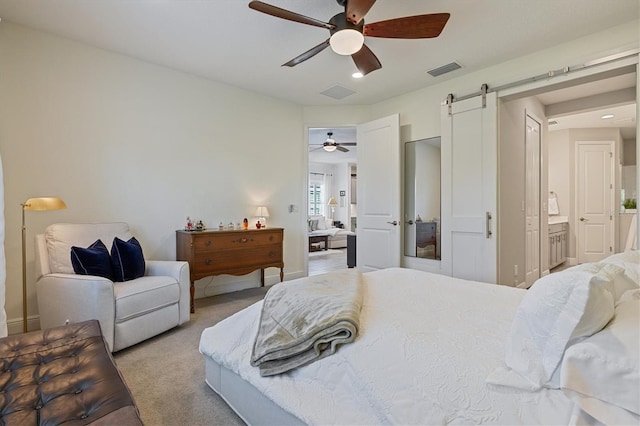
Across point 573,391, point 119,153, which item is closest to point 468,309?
point 573,391

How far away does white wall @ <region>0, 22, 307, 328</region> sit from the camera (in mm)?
2797

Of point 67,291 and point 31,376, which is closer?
point 31,376

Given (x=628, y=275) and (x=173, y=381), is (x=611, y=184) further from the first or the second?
(x=173, y=381)

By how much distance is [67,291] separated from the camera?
2.34m

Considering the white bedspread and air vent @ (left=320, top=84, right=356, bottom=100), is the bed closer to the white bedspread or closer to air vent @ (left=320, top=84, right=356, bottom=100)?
the white bedspread

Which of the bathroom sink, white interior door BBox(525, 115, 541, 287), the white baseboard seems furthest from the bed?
the bathroom sink

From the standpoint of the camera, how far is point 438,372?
3.31ft

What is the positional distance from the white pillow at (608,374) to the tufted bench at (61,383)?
48.9 inches

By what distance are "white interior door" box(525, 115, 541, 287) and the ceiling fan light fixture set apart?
10.2 ft

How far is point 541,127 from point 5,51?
626 cm

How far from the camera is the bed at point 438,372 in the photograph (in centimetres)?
83

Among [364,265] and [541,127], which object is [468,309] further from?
[541,127]

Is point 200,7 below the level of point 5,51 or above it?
above

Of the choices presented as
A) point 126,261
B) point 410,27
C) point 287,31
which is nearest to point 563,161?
point 410,27
